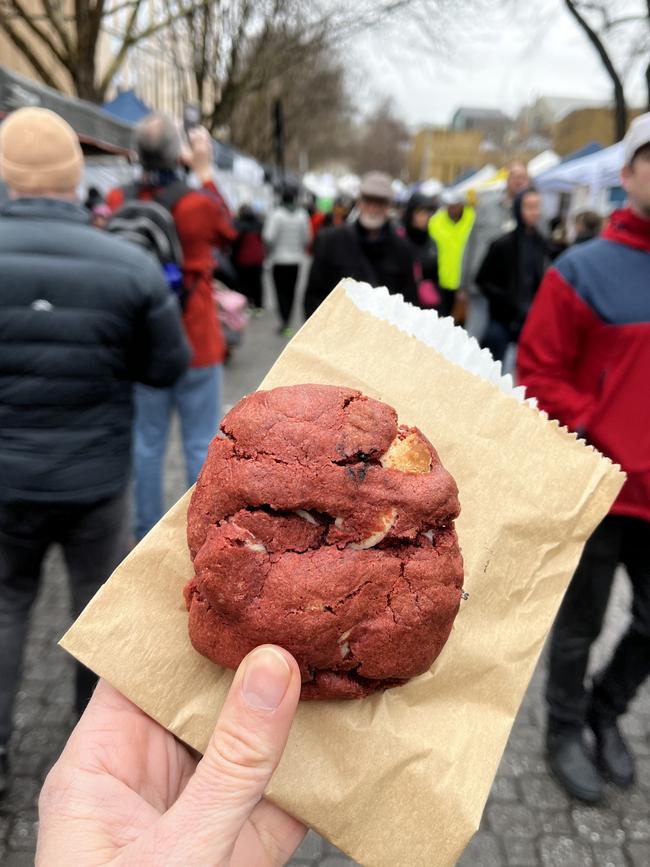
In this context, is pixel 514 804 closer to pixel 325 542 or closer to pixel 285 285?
pixel 325 542

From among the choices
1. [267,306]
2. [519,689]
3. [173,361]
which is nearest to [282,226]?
[267,306]

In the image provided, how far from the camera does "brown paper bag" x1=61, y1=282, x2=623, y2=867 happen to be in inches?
54.6

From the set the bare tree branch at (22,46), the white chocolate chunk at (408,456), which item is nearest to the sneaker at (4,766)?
the white chocolate chunk at (408,456)

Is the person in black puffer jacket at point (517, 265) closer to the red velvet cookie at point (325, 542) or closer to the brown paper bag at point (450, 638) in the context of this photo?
the brown paper bag at point (450, 638)

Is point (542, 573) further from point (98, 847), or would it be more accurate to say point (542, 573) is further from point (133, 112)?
point (133, 112)

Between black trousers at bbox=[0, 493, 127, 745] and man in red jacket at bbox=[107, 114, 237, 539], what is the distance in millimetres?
1241

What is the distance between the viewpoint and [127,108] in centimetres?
1088

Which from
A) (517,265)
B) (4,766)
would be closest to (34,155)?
(4,766)

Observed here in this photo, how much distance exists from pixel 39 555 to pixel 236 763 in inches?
61.4

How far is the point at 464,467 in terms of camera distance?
1.61m

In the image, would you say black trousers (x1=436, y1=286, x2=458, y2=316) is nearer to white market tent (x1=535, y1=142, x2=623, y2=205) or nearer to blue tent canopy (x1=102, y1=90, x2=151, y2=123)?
white market tent (x1=535, y1=142, x2=623, y2=205)

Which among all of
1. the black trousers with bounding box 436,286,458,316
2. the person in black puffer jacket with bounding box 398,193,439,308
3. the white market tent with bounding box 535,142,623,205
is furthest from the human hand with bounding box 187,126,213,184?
the white market tent with bounding box 535,142,623,205

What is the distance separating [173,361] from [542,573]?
1.63 metres

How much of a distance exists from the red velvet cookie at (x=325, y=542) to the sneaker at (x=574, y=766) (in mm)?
1612
